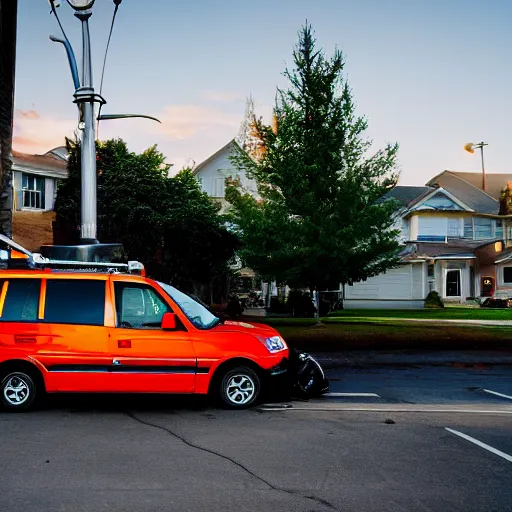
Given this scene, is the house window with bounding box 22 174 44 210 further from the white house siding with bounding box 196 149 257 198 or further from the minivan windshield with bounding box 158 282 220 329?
the minivan windshield with bounding box 158 282 220 329

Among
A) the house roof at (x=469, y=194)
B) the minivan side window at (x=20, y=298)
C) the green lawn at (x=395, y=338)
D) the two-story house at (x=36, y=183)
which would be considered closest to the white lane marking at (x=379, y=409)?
the minivan side window at (x=20, y=298)

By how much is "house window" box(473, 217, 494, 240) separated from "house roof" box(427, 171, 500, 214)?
1.45 metres

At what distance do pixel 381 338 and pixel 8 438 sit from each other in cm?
1514

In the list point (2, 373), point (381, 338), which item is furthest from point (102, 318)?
point (381, 338)

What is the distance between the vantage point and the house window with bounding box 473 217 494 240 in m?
50.8

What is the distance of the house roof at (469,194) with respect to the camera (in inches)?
2180

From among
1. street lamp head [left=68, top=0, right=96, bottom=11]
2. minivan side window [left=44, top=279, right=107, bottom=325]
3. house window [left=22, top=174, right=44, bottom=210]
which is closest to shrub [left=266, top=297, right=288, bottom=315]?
house window [left=22, top=174, right=44, bottom=210]

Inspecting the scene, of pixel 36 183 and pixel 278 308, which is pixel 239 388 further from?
pixel 36 183

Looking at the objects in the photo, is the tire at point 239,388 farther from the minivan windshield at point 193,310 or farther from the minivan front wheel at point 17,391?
the minivan front wheel at point 17,391

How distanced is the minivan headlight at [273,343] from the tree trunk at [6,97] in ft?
30.0

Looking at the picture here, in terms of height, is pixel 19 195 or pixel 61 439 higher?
pixel 19 195

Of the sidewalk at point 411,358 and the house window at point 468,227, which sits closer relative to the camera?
the sidewalk at point 411,358

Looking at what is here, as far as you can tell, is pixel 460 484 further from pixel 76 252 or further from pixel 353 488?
pixel 76 252

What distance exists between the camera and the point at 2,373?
32.2 ft
